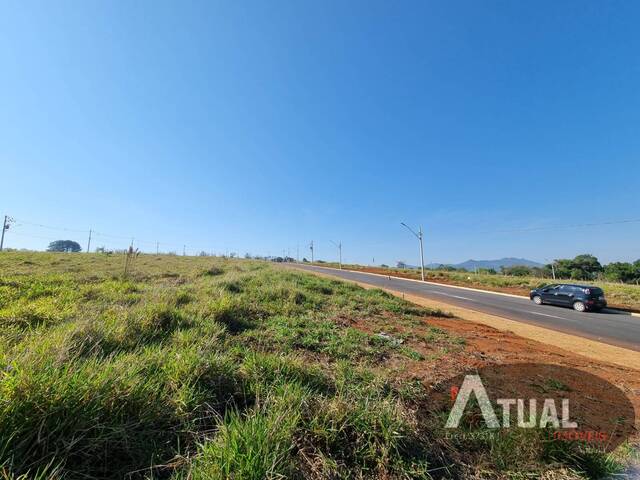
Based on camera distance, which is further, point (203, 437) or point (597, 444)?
point (597, 444)

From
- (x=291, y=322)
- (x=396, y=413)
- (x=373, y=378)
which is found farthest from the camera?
(x=291, y=322)

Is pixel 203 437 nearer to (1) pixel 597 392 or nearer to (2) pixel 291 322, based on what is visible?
(2) pixel 291 322

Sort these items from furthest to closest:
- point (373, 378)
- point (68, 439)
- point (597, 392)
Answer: point (597, 392), point (373, 378), point (68, 439)

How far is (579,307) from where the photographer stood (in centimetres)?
1639

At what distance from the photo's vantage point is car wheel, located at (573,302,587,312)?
16.2 metres

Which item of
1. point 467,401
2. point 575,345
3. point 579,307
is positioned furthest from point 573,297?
point 467,401

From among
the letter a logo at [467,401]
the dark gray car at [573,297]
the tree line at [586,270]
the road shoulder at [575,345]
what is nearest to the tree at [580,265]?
the tree line at [586,270]

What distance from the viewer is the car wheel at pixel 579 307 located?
53.0ft

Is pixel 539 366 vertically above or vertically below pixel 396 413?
below

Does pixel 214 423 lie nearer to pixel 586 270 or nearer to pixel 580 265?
pixel 586 270

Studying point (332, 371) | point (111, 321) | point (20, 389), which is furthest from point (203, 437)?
point (111, 321)

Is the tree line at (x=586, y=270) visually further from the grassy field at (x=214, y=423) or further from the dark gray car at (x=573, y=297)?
the grassy field at (x=214, y=423)

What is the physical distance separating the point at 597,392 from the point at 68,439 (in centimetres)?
730

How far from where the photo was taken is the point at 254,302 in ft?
28.6
